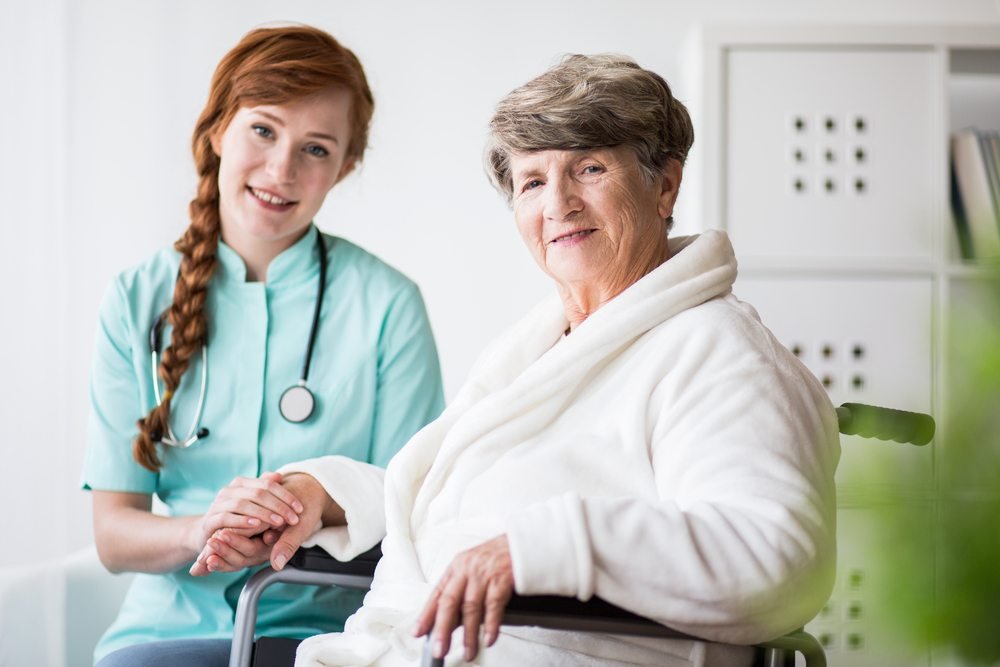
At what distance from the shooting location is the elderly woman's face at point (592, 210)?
134 cm

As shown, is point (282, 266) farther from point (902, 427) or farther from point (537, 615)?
point (902, 427)

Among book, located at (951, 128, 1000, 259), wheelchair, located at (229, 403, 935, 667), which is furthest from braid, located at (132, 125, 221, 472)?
book, located at (951, 128, 1000, 259)

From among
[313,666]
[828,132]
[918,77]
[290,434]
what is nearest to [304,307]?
[290,434]

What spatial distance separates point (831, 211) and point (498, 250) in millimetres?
939

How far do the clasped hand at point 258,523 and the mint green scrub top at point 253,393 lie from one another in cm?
27

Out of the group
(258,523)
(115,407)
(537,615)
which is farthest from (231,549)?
(537,615)

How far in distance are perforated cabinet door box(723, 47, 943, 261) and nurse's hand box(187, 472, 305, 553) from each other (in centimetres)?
159

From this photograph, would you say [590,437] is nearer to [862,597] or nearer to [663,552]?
[663,552]

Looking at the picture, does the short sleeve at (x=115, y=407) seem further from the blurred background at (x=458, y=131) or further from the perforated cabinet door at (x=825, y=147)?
the perforated cabinet door at (x=825, y=147)

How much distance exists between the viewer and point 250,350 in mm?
1745

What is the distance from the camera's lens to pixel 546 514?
0.96 m

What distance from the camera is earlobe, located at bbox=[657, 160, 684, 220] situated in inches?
55.0

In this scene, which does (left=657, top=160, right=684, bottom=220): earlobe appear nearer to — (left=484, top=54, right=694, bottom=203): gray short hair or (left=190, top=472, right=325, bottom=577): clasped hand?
(left=484, top=54, right=694, bottom=203): gray short hair

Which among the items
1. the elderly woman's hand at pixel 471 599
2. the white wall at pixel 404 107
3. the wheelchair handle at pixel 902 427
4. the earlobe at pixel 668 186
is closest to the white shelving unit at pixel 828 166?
the white wall at pixel 404 107
